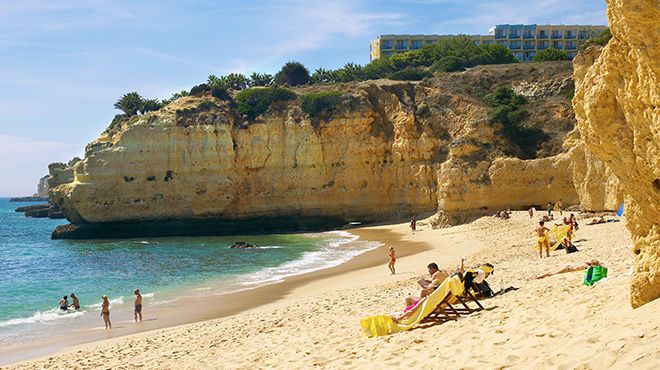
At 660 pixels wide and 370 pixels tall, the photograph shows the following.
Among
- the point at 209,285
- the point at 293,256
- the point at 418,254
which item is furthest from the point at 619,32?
the point at 293,256

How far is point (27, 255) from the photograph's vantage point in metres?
38.1

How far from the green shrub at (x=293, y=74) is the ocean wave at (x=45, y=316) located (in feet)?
183

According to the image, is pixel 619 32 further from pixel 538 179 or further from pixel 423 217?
pixel 423 217

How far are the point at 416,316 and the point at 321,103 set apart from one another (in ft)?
132

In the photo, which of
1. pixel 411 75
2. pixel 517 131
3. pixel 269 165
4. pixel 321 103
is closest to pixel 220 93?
Answer: pixel 269 165

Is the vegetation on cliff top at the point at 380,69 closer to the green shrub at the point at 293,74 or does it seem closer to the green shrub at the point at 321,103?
the green shrub at the point at 293,74

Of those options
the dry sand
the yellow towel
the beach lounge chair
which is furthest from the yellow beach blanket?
the yellow towel

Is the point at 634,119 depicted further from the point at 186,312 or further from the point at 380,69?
the point at 380,69

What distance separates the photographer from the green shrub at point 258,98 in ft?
159

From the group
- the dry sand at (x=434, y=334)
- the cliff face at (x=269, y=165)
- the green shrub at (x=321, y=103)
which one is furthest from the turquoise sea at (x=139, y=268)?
the green shrub at (x=321, y=103)

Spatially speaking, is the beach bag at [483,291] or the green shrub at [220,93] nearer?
the beach bag at [483,291]

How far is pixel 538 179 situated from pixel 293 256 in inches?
661

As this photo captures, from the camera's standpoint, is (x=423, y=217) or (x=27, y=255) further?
(x=423, y=217)

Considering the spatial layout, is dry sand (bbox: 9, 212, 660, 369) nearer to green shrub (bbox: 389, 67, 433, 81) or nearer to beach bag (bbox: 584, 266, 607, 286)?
beach bag (bbox: 584, 266, 607, 286)
